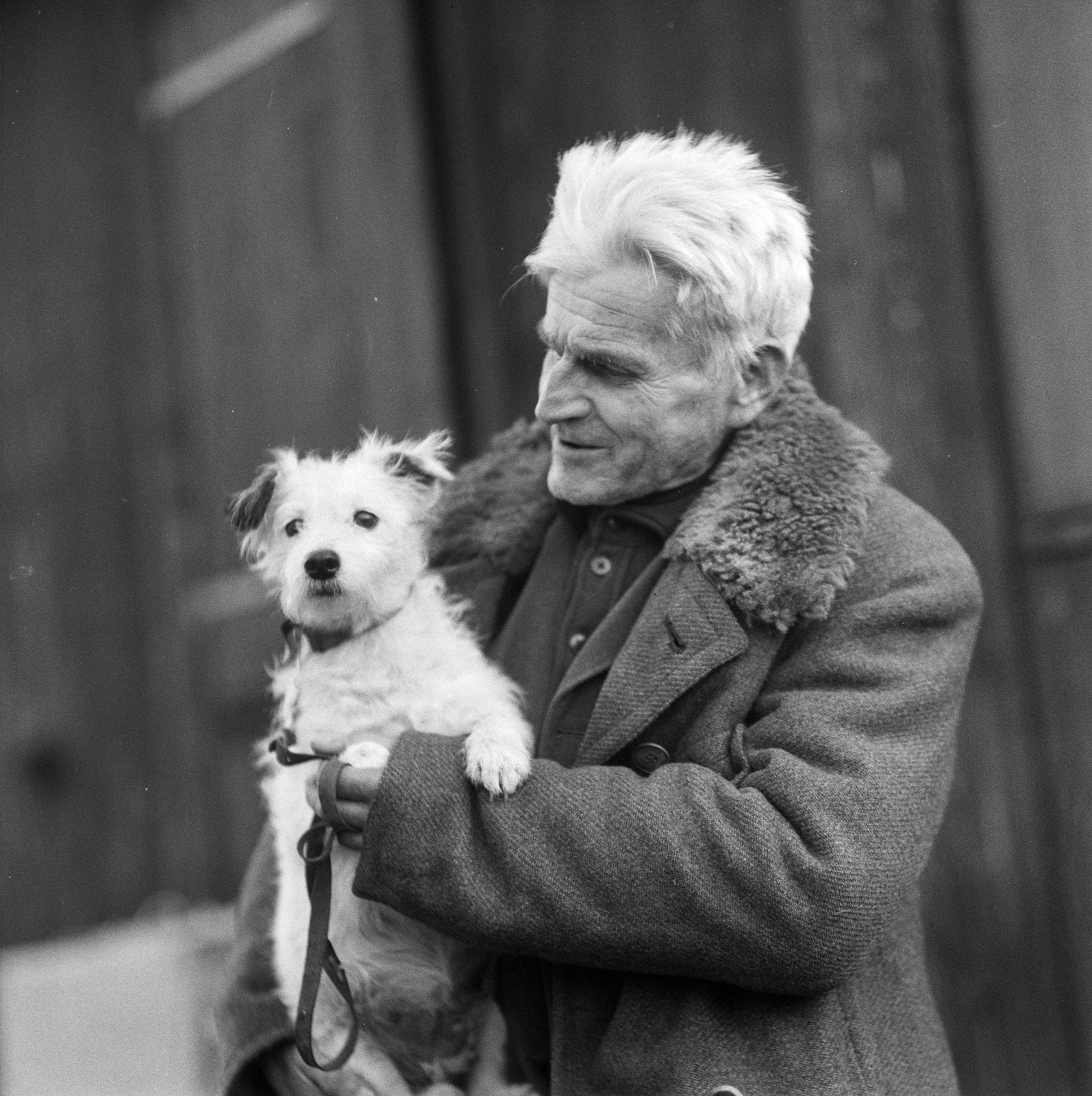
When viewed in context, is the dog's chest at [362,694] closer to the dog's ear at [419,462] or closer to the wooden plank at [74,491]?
the dog's ear at [419,462]

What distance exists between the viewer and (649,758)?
256cm

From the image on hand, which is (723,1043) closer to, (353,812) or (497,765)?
(497,765)

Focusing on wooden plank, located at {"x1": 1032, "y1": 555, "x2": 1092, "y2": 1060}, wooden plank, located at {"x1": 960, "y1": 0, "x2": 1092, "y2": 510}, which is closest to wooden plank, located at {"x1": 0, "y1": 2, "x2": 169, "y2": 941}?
wooden plank, located at {"x1": 960, "y1": 0, "x2": 1092, "y2": 510}

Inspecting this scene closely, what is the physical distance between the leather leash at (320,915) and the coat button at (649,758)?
48 centimetres

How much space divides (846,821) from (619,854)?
13.6 inches

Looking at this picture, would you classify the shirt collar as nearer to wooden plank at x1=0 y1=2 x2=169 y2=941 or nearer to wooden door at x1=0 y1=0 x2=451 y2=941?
wooden door at x1=0 y1=0 x2=451 y2=941

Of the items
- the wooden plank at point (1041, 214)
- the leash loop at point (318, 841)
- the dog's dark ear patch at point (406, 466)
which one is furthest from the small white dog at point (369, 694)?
the wooden plank at point (1041, 214)

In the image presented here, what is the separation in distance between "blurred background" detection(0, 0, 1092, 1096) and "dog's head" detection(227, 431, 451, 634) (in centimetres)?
34

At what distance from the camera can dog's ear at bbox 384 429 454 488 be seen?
2.71 meters

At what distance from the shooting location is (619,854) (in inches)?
91.5

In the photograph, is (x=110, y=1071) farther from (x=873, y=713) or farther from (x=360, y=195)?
(x=873, y=713)

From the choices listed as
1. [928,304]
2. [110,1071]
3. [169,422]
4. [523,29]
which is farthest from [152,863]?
[928,304]

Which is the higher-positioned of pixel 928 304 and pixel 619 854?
pixel 928 304

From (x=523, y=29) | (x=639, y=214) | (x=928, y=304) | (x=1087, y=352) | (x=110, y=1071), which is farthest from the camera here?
(x=110, y=1071)
